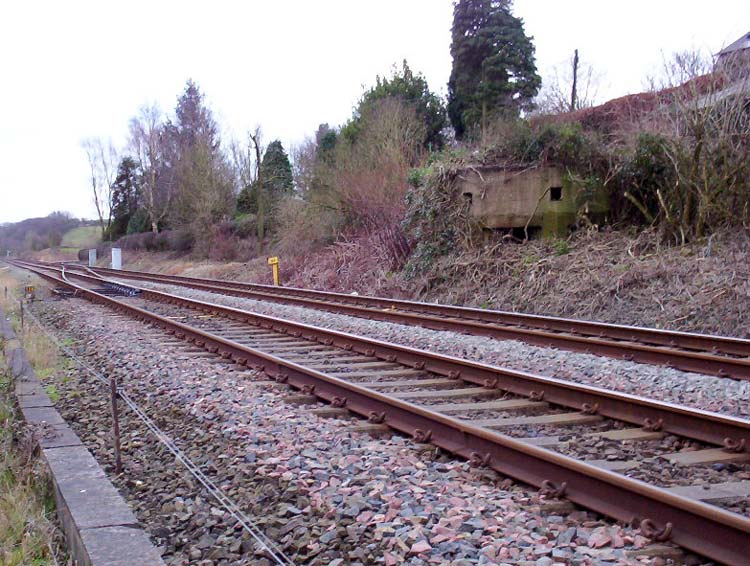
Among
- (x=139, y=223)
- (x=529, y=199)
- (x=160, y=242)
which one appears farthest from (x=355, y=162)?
(x=139, y=223)

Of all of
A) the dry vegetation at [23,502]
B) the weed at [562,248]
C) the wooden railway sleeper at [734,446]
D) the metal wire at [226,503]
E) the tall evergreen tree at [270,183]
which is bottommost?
the dry vegetation at [23,502]

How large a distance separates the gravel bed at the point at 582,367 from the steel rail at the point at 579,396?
875 millimetres

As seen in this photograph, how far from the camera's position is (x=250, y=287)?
2280 centimetres

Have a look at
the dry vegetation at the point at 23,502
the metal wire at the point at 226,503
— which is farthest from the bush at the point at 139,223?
the metal wire at the point at 226,503

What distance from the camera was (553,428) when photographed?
5922 mm

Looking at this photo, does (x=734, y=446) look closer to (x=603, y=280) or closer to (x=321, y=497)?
(x=321, y=497)

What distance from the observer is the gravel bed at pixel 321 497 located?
3.73 metres

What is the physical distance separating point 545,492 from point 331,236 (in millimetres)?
23580

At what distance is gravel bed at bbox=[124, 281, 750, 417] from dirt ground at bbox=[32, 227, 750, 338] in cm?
352

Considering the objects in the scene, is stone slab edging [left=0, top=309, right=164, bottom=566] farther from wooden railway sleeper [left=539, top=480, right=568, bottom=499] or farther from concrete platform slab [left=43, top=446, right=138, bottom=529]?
wooden railway sleeper [left=539, top=480, right=568, bottom=499]

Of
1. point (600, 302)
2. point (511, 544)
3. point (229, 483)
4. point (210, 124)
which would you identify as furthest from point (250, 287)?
point (210, 124)

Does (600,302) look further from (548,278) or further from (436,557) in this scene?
(436,557)

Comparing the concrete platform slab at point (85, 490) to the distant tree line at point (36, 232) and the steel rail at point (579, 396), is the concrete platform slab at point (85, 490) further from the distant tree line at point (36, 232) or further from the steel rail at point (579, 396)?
the distant tree line at point (36, 232)

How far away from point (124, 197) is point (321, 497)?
237 ft
